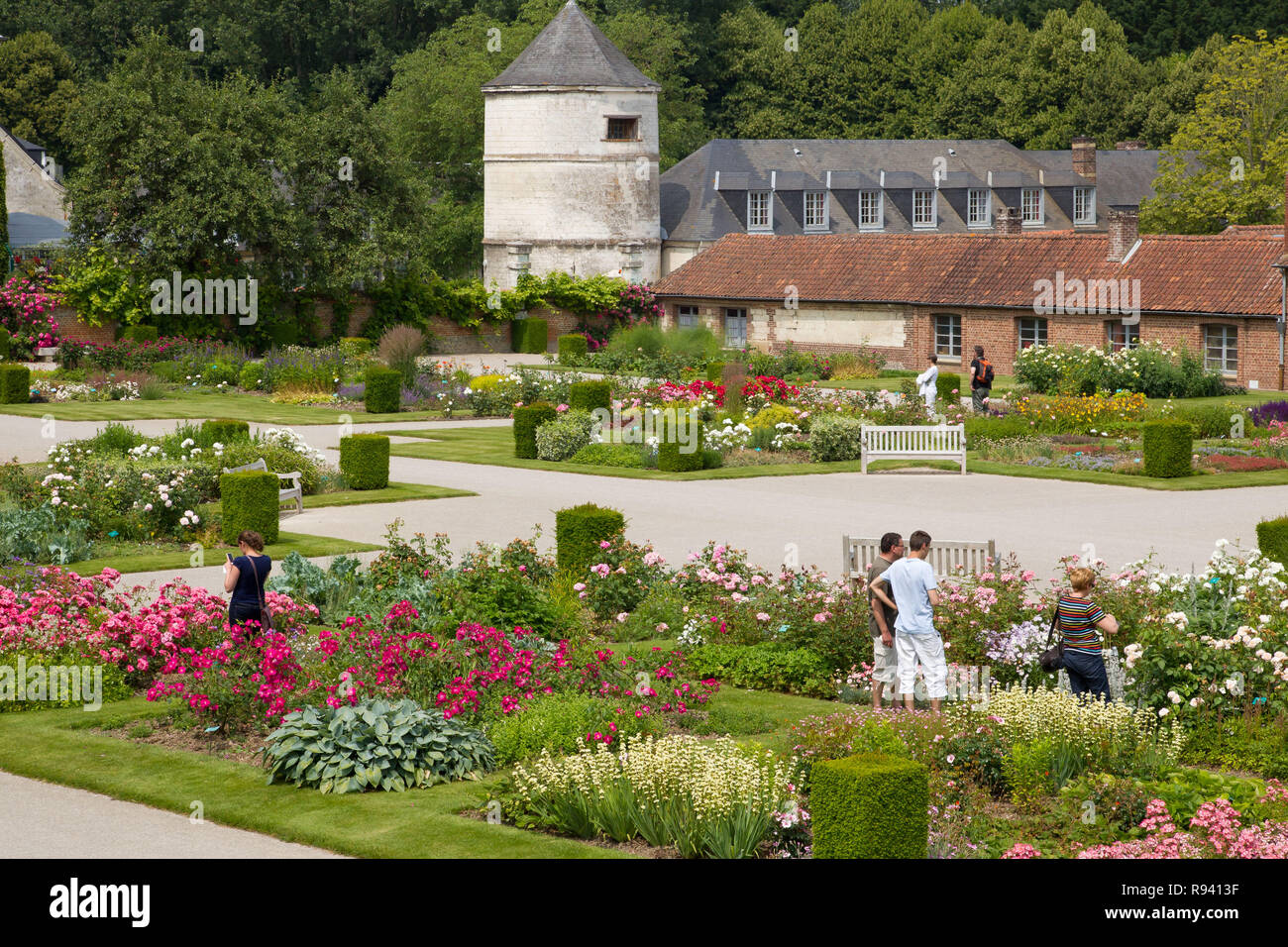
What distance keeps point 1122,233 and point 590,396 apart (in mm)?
18049

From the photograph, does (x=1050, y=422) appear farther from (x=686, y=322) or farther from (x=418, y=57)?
(x=418, y=57)

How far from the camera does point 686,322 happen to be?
51625mm

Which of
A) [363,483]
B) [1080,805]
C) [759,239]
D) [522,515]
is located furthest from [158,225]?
[1080,805]

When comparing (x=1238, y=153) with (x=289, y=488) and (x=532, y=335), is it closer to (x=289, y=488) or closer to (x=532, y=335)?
(x=532, y=335)

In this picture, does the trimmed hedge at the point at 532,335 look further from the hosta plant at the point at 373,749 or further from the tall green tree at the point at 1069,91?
the hosta plant at the point at 373,749

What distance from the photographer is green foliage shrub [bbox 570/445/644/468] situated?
2644 centimetres

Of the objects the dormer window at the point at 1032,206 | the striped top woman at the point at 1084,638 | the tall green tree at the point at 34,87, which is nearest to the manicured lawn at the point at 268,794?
the striped top woman at the point at 1084,638

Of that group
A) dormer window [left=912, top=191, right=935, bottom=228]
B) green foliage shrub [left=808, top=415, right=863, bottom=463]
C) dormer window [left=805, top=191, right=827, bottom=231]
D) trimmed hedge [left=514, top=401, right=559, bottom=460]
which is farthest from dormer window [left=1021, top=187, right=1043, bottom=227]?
trimmed hedge [left=514, top=401, right=559, bottom=460]

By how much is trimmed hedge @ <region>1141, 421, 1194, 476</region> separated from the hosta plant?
1596 centimetres

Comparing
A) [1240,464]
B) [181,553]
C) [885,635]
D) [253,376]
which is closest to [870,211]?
[253,376]

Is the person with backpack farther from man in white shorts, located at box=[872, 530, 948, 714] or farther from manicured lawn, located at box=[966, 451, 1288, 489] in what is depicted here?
man in white shorts, located at box=[872, 530, 948, 714]

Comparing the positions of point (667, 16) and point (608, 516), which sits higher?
point (667, 16)

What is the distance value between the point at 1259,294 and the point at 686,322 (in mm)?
18297
